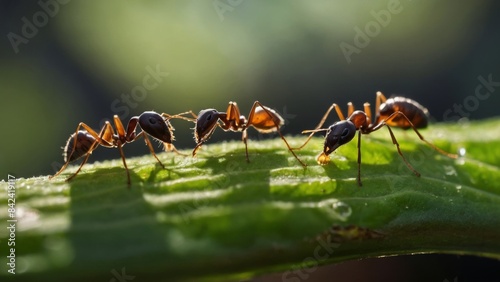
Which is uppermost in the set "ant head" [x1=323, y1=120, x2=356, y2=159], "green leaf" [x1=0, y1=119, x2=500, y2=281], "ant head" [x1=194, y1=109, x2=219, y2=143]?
"ant head" [x1=194, y1=109, x2=219, y2=143]

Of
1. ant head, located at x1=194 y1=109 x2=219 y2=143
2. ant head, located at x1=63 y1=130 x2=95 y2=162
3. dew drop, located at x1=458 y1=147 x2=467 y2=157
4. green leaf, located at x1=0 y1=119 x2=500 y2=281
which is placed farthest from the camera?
ant head, located at x1=194 y1=109 x2=219 y2=143

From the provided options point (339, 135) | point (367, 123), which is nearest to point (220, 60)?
point (367, 123)

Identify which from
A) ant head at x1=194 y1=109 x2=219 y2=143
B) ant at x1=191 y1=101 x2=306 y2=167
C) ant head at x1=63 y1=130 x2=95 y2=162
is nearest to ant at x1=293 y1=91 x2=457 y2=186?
ant at x1=191 y1=101 x2=306 y2=167

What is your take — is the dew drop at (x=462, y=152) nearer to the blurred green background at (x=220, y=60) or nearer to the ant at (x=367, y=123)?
the ant at (x=367, y=123)

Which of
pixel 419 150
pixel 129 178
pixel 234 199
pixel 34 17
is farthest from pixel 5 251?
pixel 34 17

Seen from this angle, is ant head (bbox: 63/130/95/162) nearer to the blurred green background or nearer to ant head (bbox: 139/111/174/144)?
ant head (bbox: 139/111/174/144)

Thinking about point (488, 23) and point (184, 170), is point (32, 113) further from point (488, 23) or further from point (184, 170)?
point (488, 23)
